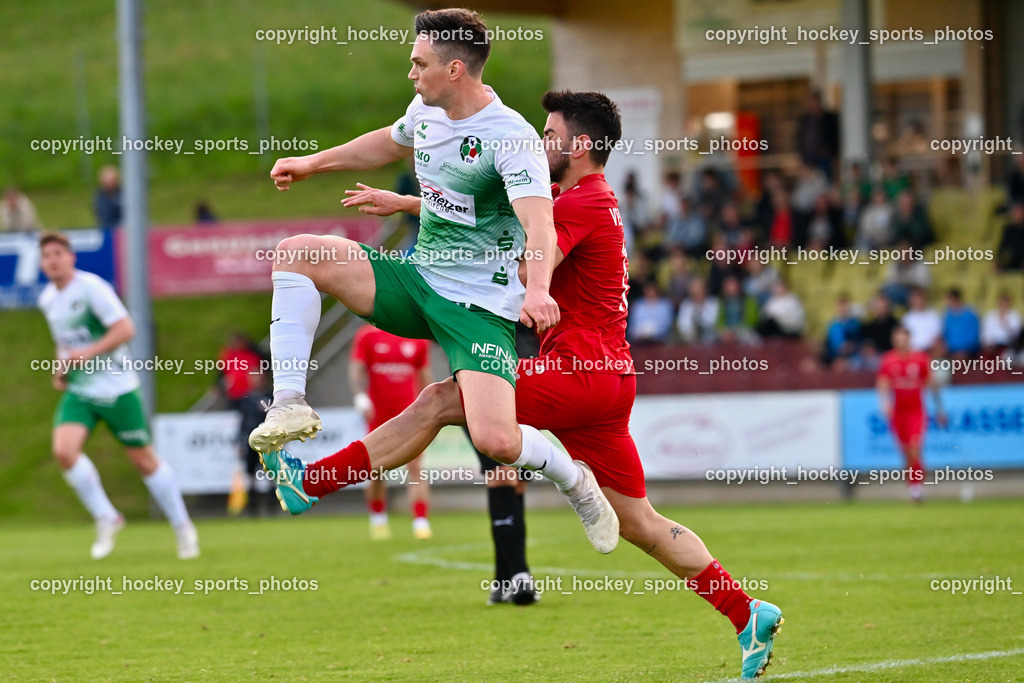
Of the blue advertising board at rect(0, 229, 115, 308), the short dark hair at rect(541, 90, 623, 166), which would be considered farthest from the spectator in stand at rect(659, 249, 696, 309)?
the short dark hair at rect(541, 90, 623, 166)

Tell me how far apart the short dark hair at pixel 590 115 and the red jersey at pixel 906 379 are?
12.0m

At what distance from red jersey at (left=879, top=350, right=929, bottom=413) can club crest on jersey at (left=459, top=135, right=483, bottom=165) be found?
12.5 meters

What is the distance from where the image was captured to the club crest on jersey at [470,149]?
227 inches

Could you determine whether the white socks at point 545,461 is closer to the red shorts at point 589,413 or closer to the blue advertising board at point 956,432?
the red shorts at point 589,413

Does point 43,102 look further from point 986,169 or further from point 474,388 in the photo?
point 474,388

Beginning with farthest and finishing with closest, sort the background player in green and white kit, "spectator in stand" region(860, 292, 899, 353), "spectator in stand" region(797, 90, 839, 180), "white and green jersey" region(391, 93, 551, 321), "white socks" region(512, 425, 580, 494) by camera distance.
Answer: "spectator in stand" region(797, 90, 839, 180)
"spectator in stand" region(860, 292, 899, 353)
the background player in green and white kit
"white and green jersey" region(391, 93, 551, 321)
"white socks" region(512, 425, 580, 494)

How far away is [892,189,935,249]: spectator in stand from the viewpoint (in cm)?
2061

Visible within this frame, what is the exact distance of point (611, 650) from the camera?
21.6ft

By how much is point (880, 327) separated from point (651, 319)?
3295 millimetres

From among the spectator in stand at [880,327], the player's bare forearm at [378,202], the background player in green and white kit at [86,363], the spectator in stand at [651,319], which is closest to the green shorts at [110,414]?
the background player in green and white kit at [86,363]

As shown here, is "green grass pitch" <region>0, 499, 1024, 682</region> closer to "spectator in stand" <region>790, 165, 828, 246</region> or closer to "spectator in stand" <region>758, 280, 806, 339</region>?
"spectator in stand" <region>758, 280, 806, 339</region>

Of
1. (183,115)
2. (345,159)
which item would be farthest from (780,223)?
(183,115)

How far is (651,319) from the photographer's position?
20031mm

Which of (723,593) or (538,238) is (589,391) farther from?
(723,593)
